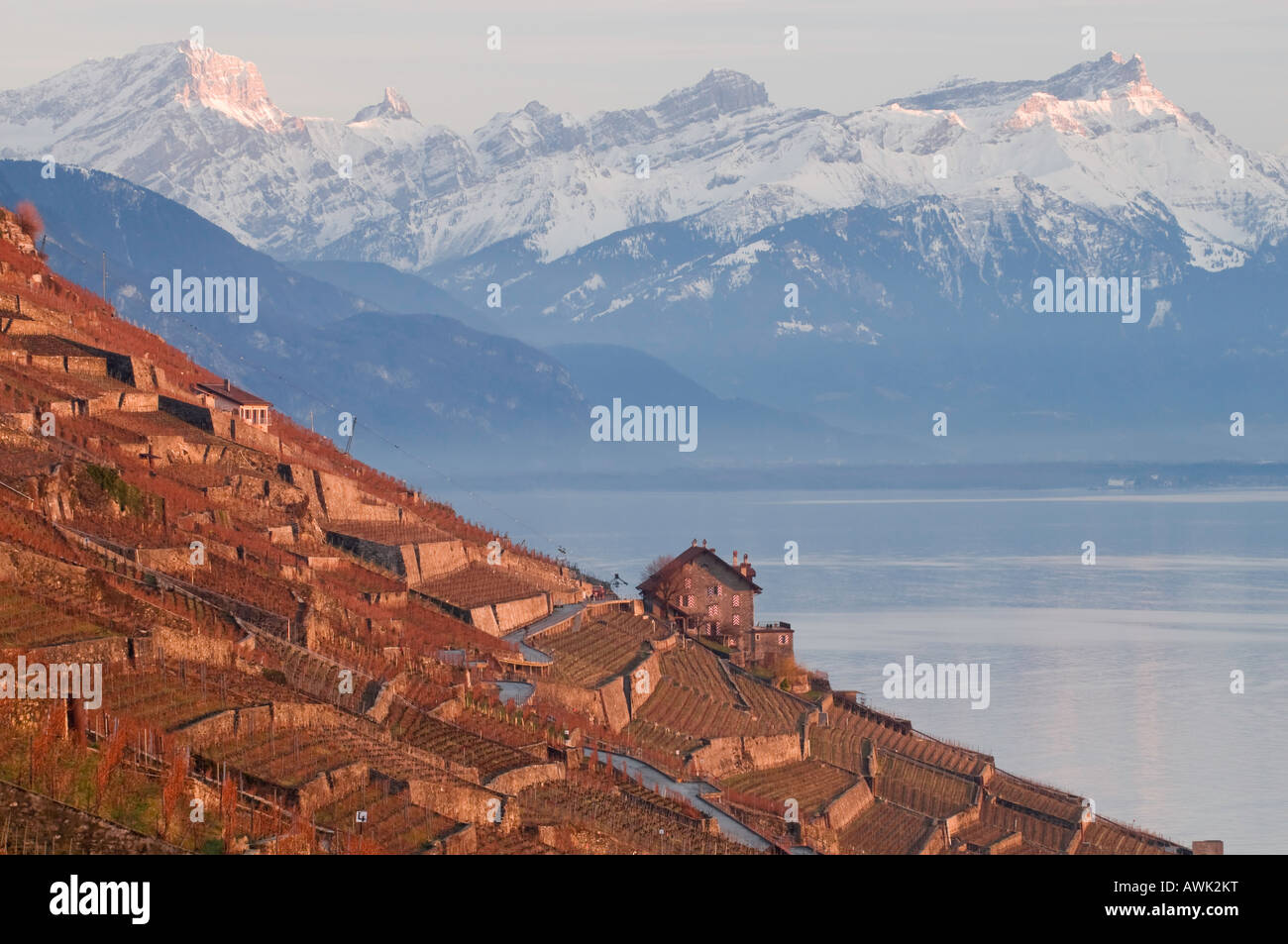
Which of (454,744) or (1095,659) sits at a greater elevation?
(454,744)

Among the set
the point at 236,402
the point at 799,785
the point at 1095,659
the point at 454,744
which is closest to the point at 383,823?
the point at 454,744

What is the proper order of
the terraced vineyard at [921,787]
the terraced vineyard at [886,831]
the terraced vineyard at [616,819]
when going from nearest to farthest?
the terraced vineyard at [616,819], the terraced vineyard at [886,831], the terraced vineyard at [921,787]

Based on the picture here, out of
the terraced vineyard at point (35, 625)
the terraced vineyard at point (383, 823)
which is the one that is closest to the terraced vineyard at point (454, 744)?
the terraced vineyard at point (383, 823)

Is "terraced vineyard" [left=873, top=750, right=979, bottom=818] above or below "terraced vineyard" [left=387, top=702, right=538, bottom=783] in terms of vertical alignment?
below

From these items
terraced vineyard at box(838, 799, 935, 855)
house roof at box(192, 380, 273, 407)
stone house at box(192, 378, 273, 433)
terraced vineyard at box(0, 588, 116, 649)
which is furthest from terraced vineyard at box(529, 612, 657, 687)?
terraced vineyard at box(0, 588, 116, 649)

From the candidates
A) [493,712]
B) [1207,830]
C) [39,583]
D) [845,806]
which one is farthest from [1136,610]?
[39,583]

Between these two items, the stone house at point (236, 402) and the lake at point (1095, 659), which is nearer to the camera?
the stone house at point (236, 402)

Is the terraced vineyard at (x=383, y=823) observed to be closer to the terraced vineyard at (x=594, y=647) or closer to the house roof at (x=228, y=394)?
the terraced vineyard at (x=594, y=647)

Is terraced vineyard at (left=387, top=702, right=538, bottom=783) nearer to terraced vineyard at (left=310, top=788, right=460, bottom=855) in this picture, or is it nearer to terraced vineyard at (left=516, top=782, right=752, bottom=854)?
terraced vineyard at (left=516, top=782, right=752, bottom=854)

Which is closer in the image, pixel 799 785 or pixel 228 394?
pixel 799 785

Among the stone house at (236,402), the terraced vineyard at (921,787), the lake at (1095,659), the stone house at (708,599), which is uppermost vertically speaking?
the stone house at (236,402)

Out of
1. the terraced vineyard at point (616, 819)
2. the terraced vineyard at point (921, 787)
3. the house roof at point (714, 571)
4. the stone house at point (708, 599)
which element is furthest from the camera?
the house roof at point (714, 571)

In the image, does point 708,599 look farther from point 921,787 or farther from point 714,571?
point 921,787
